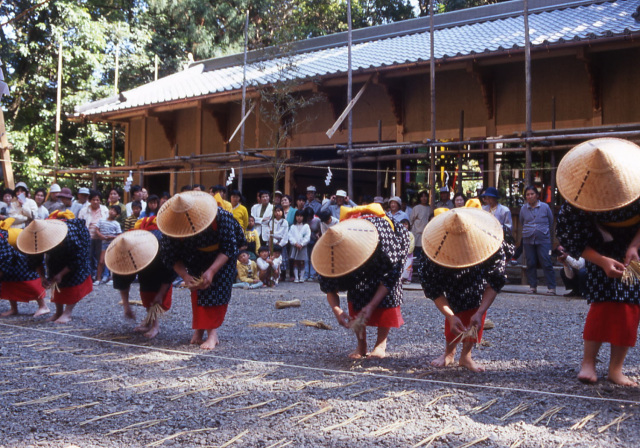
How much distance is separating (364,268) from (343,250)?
1.30ft

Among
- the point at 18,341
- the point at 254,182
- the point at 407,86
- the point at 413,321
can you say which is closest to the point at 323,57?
the point at 407,86

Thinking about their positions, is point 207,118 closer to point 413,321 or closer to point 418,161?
point 418,161

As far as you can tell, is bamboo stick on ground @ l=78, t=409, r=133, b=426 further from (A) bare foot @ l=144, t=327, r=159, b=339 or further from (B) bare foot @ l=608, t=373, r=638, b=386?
(B) bare foot @ l=608, t=373, r=638, b=386

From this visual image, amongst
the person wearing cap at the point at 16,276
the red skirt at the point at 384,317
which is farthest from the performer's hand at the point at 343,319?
the person wearing cap at the point at 16,276

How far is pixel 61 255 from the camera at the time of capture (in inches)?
263

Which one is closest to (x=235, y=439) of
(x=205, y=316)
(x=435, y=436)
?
(x=435, y=436)

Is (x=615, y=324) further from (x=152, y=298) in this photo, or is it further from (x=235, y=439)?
(x=152, y=298)

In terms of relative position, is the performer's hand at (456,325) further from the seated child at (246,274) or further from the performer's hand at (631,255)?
the seated child at (246,274)

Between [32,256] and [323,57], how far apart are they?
9764 millimetres

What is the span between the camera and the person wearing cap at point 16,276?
7.12m

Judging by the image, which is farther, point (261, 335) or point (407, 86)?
point (407, 86)

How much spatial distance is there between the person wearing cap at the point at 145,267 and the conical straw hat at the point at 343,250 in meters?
1.76

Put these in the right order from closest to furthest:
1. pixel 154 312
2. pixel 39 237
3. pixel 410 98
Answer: pixel 154 312 → pixel 39 237 → pixel 410 98

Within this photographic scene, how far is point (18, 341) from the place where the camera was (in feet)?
18.6
